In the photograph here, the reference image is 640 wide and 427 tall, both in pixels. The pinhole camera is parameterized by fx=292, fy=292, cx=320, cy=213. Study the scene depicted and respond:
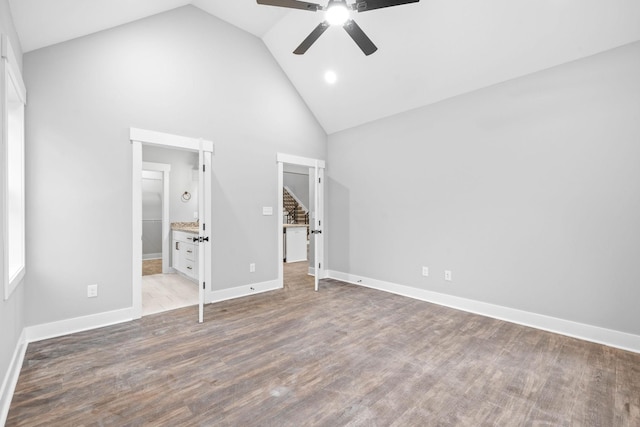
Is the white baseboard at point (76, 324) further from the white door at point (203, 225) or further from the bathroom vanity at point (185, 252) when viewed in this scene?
the bathroom vanity at point (185, 252)

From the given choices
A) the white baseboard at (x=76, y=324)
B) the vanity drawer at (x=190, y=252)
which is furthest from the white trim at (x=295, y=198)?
the white baseboard at (x=76, y=324)

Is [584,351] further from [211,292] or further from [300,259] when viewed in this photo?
[300,259]

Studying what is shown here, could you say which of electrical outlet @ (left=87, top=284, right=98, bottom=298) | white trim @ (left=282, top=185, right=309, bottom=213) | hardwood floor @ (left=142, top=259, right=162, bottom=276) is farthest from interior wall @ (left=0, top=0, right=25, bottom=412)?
white trim @ (left=282, top=185, right=309, bottom=213)

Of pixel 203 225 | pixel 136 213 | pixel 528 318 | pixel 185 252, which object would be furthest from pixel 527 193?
pixel 185 252

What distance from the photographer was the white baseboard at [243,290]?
402cm

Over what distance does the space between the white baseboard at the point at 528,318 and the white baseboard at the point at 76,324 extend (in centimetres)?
345

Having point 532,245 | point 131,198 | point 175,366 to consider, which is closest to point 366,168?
point 532,245

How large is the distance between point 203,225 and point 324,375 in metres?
2.13

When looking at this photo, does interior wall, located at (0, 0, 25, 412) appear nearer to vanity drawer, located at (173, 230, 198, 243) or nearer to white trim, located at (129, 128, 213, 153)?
A: white trim, located at (129, 128, 213, 153)

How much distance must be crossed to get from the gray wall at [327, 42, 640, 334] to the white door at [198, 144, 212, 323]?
8.36ft

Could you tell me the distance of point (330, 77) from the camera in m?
4.50

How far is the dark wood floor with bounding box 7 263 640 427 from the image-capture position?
180 centimetres

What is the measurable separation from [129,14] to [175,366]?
11.8 ft

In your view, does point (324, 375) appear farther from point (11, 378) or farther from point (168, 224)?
point (168, 224)
